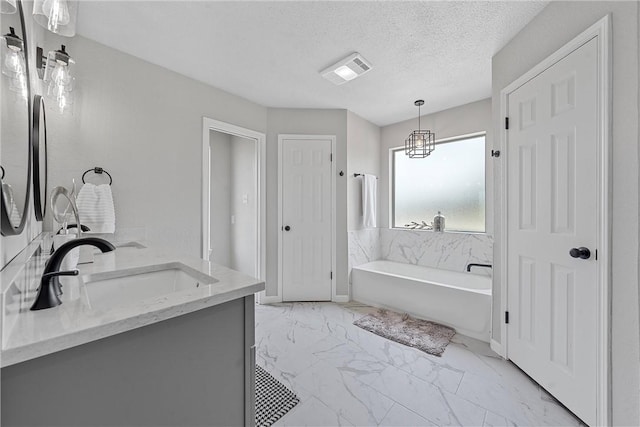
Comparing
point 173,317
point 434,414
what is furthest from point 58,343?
point 434,414

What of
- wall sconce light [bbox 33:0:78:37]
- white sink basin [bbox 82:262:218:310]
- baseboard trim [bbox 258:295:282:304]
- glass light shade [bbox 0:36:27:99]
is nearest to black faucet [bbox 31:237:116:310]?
white sink basin [bbox 82:262:218:310]

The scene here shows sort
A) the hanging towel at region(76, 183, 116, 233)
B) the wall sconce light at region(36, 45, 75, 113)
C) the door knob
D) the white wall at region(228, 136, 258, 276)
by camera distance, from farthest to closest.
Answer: the white wall at region(228, 136, 258, 276), the hanging towel at region(76, 183, 116, 233), the wall sconce light at region(36, 45, 75, 113), the door knob

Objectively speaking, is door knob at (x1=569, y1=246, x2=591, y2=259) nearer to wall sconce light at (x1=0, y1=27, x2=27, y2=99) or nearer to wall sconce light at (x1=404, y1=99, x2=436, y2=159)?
wall sconce light at (x1=404, y1=99, x2=436, y2=159)

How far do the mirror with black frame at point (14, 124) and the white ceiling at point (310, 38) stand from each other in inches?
41.6

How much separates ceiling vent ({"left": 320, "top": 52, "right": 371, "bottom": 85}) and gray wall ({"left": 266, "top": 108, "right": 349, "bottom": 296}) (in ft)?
2.63

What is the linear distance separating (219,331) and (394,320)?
7.25 feet

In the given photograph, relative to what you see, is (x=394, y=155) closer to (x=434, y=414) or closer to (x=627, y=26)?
(x=627, y=26)

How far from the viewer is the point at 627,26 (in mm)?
1168

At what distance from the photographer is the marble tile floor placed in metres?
1.42

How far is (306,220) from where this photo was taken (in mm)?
3225

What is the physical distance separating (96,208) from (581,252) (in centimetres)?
300

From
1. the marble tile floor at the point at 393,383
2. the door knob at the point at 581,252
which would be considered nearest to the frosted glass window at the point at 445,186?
the marble tile floor at the point at 393,383

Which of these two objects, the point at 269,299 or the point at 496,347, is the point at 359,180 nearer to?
the point at 269,299

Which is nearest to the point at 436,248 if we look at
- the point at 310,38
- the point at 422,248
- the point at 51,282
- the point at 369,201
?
the point at 422,248
